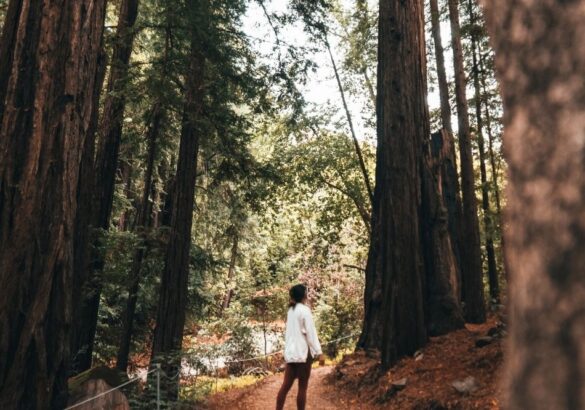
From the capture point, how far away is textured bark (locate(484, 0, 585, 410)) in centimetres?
94

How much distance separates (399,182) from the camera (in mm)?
8539

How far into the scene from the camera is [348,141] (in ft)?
57.0

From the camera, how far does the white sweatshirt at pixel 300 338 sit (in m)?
5.70

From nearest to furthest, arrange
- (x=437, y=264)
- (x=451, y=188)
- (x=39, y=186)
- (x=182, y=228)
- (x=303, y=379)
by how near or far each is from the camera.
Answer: (x=39, y=186) → (x=303, y=379) → (x=437, y=264) → (x=182, y=228) → (x=451, y=188)

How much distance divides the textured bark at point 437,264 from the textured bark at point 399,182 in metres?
0.30

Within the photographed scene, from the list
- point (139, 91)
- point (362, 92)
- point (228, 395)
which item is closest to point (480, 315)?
point (228, 395)

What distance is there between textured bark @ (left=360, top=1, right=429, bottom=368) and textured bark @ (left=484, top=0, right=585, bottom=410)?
7194 millimetres

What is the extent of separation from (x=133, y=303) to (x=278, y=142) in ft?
32.5

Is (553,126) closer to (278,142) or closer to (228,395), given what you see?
(228,395)

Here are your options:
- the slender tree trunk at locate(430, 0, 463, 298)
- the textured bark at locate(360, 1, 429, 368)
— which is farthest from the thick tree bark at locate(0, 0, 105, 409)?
the slender tree trunk at locate(430, 0, 463, 298)

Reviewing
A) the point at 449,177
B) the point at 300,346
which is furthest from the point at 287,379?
the point at 449,177

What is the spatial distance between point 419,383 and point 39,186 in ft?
18.6

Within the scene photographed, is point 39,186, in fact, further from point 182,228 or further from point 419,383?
point 419,383

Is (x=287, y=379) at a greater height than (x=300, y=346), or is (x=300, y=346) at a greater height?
(x=300, y=346)
